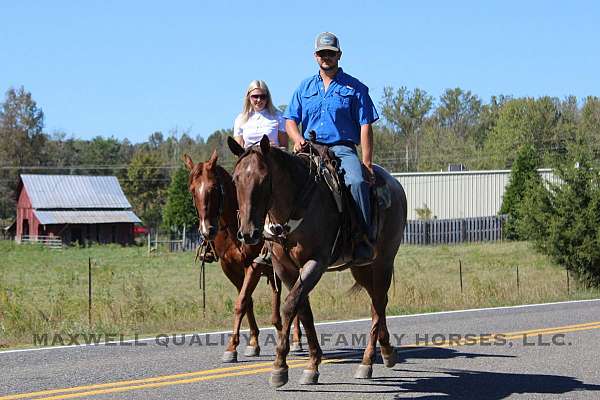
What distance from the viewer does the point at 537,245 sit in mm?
26250

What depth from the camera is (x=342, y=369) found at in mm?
9406

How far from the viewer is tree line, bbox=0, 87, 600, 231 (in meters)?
87.9

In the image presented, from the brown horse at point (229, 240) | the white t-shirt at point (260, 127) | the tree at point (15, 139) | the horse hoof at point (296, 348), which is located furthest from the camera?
the tree at point (15, 139)

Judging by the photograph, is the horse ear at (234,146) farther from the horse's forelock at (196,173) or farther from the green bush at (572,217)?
the green bush at (572,217)

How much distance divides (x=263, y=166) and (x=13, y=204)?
329 ft

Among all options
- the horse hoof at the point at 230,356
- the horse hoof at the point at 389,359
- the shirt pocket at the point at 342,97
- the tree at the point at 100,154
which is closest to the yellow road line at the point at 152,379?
the horse hoof at the point at 230,356

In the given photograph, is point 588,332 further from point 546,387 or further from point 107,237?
point 107,237

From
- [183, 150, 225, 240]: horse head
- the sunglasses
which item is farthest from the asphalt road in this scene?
the sunglasses

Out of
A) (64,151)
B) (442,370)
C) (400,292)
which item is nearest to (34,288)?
(400,292)

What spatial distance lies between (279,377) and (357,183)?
2.01m

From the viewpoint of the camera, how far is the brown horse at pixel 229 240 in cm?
952

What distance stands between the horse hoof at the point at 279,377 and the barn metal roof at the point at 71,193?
7281 cm

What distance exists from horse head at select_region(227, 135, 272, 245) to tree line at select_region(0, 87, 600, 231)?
6779 centimetres

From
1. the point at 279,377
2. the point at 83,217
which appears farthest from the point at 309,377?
the point at 83,217
